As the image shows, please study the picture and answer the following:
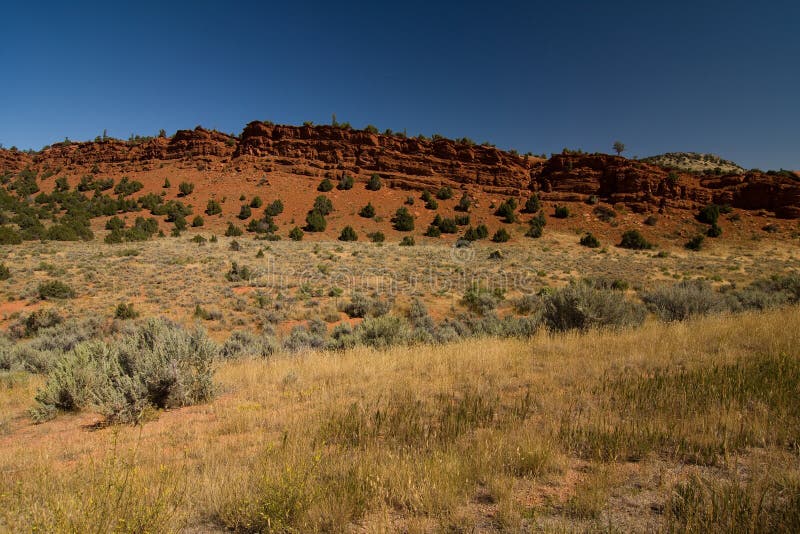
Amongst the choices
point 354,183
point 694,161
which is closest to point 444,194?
point 354,183

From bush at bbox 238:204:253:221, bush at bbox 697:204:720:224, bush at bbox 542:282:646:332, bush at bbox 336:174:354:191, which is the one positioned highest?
bush at bbox 336:174:354:191

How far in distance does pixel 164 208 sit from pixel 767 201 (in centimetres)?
6910

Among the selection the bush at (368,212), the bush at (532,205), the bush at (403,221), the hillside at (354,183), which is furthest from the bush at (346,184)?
the bush at (532,205)

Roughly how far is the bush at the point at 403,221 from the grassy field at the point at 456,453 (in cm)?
3617

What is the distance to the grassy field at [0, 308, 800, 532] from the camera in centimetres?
208

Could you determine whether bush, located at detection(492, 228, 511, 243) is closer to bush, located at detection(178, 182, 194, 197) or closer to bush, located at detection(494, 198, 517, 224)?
bush, located at detection(494, 198, 517, 224)

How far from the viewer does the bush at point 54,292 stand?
1377cm

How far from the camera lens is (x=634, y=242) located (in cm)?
3538

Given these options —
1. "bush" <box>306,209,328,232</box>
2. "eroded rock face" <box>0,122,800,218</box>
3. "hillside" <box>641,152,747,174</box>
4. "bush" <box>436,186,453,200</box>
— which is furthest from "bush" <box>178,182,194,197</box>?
"hillside" <box>641,152,747,174</box>

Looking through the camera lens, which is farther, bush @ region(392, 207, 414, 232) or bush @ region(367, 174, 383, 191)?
bush @ region(367, 174, 383, 191)

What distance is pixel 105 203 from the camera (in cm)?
4431

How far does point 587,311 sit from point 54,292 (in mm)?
18248

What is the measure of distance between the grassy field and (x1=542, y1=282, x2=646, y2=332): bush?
2.39 meters

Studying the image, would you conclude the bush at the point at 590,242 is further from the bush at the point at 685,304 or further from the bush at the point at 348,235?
the bush at the point at 685,304
